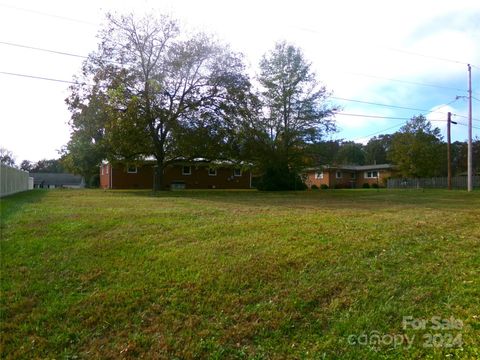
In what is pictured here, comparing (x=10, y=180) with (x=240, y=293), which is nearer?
(x=240, y=293)

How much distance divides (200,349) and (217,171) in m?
37.7

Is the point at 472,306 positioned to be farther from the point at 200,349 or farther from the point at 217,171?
the point at 217,171

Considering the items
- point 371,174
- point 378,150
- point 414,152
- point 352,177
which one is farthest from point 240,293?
point 378,150

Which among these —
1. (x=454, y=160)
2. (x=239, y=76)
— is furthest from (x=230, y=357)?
(x=454, y=160)

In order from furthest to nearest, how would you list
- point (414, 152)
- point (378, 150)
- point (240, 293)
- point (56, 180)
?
point (378, 150) → point (56, 180) → point (414, 152) → point (240, 293)

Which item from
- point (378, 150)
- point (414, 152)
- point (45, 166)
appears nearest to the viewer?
point (414, 152)

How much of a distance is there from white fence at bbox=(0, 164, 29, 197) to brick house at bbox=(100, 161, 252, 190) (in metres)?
10.4

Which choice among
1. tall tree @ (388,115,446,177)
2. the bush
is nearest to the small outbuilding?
the bush

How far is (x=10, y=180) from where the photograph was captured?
21.7 meters

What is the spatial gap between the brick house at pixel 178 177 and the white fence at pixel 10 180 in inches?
410

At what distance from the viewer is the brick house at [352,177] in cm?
5309

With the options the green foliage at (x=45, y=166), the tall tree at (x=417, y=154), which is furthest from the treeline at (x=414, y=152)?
the green foliage at (x=45, y=166)

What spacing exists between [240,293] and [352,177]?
55424 millimetres

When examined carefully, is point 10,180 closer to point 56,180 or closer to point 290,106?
point 290,106
